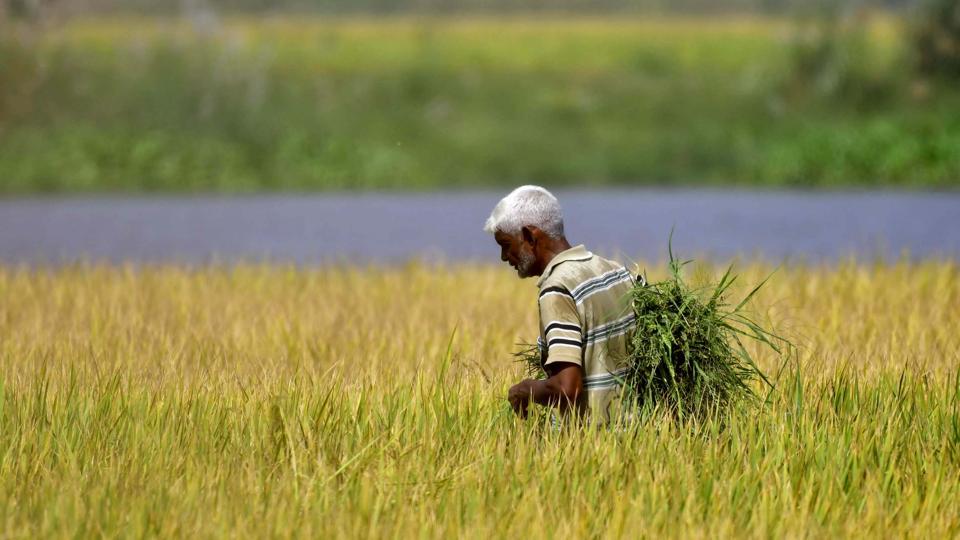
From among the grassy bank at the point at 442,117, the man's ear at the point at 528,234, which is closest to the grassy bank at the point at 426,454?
the man's ear at the point at 528,234

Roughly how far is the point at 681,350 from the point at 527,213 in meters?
0.78

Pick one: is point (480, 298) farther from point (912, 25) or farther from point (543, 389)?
point (912, 25)

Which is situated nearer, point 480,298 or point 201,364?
point 201,364

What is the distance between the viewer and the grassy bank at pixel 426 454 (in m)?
4.29

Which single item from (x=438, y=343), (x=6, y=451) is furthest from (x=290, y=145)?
(x=6, y=451)

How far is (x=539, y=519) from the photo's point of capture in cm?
419

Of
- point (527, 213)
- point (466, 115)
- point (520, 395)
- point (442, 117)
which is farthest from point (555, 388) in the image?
point (466, 115)

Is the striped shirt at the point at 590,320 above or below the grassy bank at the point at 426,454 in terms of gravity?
above

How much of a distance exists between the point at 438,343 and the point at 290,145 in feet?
95.3

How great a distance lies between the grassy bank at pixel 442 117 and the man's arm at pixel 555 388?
96.6 ft

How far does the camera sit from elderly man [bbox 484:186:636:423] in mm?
4750

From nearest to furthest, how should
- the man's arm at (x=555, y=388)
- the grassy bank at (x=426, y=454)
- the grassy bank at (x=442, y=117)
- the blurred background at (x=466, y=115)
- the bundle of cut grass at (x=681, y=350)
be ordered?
the grassy bank at (x=426, y=454) < the man's arm at (x=555, y=388) < the bundle of cut grass at (x=681, y=350) < the blurred background at (x=466, y=115) < the grassy bank at (x=442, y=117)

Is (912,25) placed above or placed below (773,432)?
above

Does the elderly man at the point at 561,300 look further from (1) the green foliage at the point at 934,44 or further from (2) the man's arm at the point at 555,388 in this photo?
(1) the green foliage at the point at 934,44
